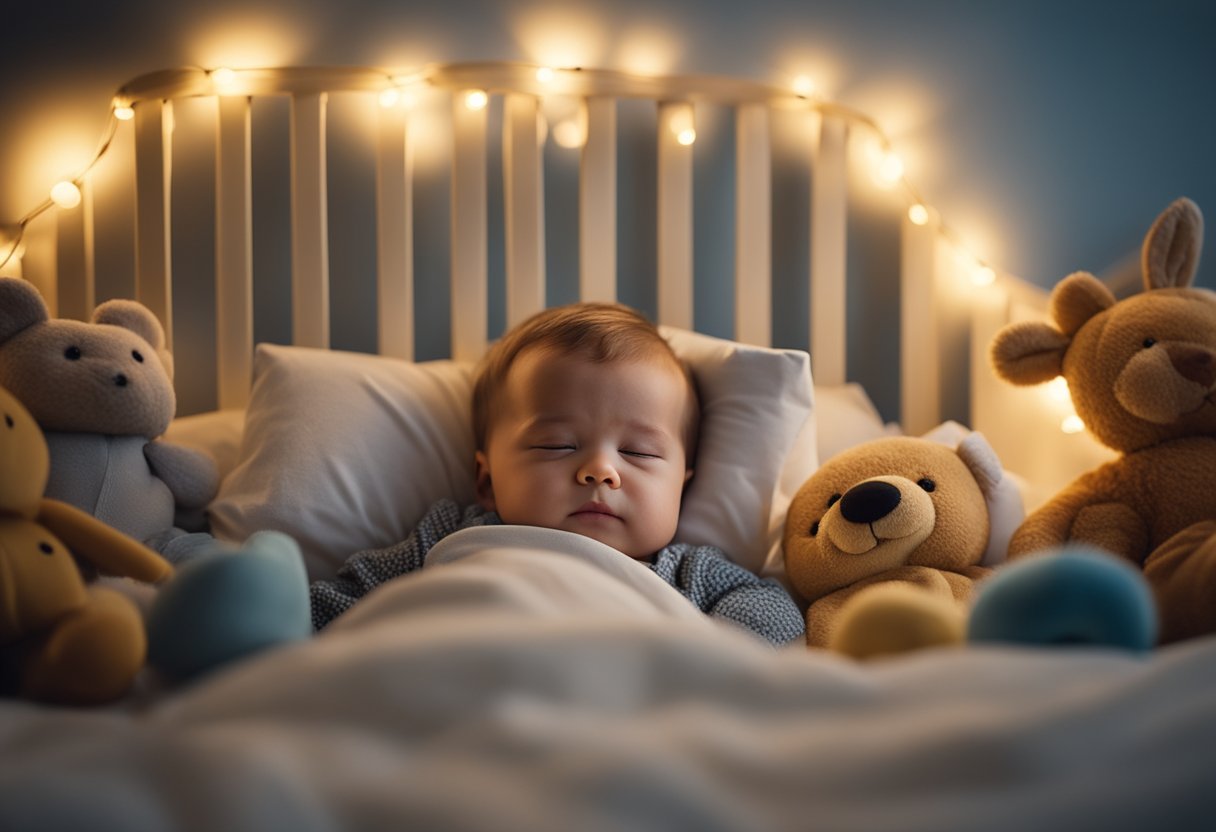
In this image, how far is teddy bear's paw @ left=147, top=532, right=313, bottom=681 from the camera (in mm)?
595

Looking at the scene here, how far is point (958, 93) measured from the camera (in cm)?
172

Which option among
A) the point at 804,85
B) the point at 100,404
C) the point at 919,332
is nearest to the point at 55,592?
the point at 100,404

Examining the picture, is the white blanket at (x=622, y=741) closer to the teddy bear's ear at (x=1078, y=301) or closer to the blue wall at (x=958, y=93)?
the teddy bear's ear at (x=1078, y=301)

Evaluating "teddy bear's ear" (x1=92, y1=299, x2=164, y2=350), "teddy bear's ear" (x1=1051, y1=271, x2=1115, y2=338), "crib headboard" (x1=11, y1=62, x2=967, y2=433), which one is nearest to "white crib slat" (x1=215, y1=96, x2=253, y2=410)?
"crib headboard" (x1=11, y1=62, x2=967, y2=433)

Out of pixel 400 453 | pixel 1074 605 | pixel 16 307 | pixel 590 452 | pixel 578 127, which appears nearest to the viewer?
pixel 1074 605

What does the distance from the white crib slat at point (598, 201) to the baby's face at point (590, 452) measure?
340 millimetres

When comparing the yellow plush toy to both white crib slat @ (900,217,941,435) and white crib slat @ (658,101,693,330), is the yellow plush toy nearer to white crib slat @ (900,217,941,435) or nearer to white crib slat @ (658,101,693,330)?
white crib slat @ (658,101,693,330)

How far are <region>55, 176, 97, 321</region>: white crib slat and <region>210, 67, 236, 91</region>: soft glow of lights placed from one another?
26cm

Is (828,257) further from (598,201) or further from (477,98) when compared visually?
(477,98)

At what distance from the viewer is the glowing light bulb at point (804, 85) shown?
1661 millimetres

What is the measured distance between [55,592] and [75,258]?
1.00 m

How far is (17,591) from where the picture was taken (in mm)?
650

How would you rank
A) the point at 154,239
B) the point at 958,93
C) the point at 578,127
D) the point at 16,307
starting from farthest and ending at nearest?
the point at 958,93 → the point at 578,127 → the point at 154,239 → the point at 16,307

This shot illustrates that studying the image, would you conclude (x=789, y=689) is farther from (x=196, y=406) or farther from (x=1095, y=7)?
(x=1095, y=7)
